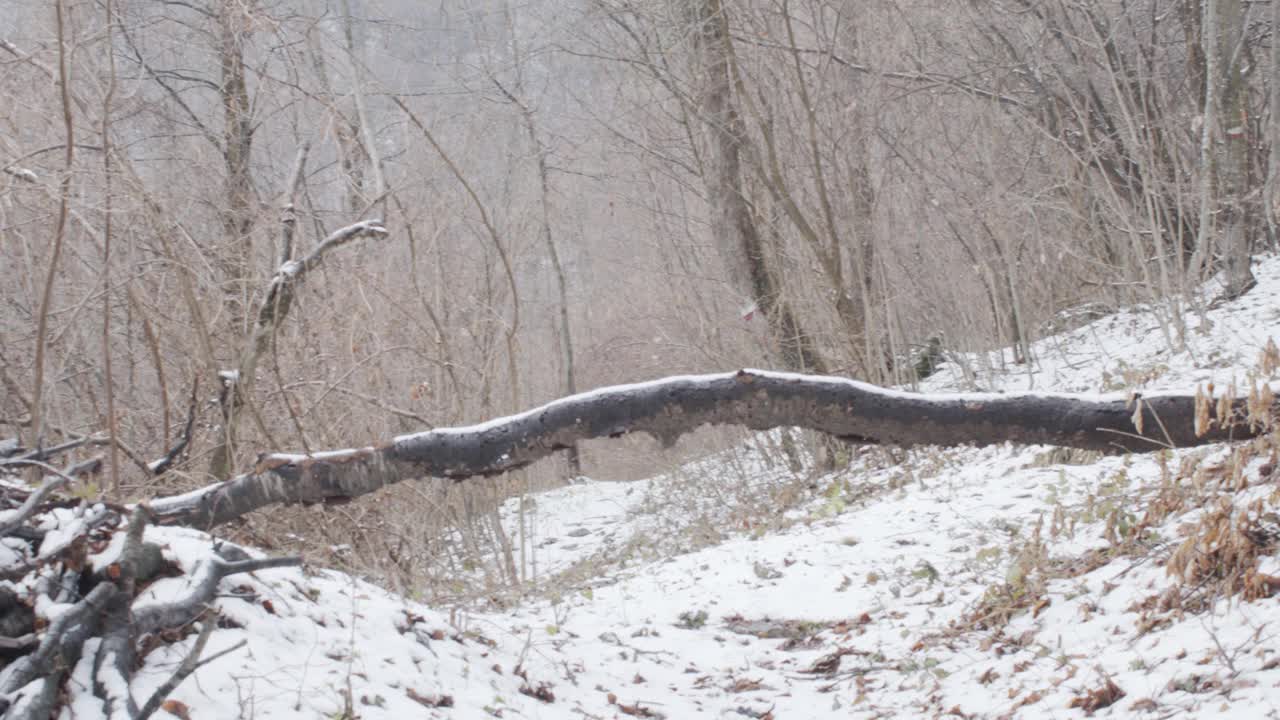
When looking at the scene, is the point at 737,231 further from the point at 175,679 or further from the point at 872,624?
the point at 175,679

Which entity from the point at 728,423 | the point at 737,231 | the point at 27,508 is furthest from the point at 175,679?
the point at 737,231

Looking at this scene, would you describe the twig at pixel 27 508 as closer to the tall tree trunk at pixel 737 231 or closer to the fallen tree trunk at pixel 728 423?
the fallen tree trunk at pixel 728 423

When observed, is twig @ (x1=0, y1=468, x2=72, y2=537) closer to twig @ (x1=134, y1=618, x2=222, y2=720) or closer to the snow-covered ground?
the snow-covered ground

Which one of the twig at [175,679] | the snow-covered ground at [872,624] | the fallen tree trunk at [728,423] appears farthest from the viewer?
the fallen tree trunk at [728,423]

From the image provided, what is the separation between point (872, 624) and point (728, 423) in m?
2.05

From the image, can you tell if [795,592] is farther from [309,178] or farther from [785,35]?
[785,35]

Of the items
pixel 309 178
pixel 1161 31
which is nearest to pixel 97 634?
pixel 309 178

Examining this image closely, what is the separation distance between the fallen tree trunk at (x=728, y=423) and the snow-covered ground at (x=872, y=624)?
1.21 feet

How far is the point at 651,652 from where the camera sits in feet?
16.5

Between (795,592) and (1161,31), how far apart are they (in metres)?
7.65

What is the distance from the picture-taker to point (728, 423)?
3705 millimetres

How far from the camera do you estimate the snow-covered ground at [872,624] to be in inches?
124

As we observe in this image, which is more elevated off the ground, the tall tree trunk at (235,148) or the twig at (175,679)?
the tall tree trunk at (235,148)

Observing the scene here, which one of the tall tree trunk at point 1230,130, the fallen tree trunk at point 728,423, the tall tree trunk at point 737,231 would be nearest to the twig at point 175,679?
the fallen tree trunk at point 728,423
